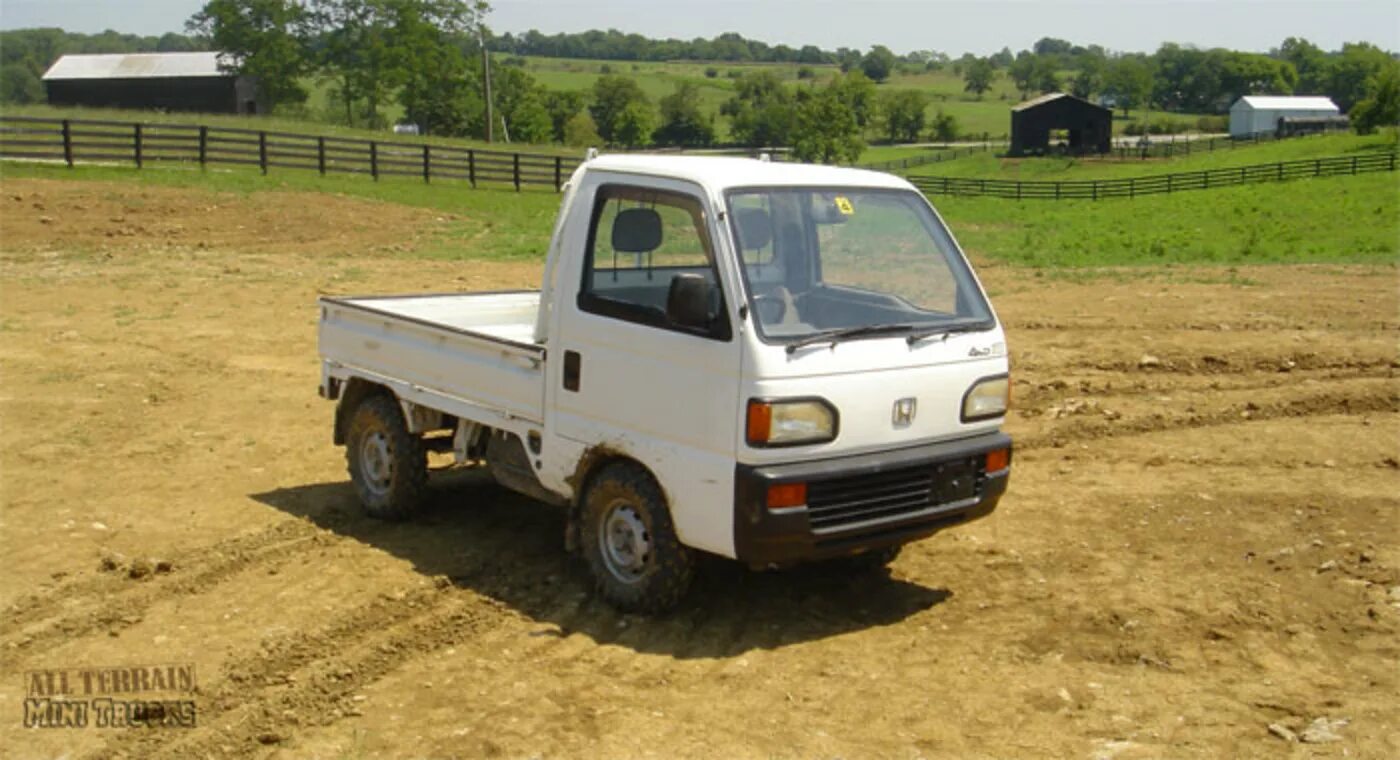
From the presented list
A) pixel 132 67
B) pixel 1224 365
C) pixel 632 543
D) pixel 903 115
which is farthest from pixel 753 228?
pixel 903 115

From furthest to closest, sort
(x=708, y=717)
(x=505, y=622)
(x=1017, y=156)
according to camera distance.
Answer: (x=1017, y=156) → (x=505, y=622) → (x=708, y=717)

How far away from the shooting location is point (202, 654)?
267 inches

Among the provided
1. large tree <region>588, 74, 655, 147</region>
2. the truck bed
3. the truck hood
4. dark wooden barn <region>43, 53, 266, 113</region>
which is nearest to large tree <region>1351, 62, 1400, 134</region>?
large tree <region>588, 74, 655, 147</region>

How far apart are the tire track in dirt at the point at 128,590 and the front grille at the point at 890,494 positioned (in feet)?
11.3

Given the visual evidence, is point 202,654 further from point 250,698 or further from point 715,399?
point 715,399

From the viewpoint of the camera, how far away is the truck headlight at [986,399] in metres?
7.12

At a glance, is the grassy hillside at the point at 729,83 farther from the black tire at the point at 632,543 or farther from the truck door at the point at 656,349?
the black tire at the point at 632,543

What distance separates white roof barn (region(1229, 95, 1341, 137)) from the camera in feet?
356

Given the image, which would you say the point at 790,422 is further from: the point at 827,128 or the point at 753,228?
the point at 827,128

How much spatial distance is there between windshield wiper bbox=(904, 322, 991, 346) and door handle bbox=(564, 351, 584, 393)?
166cm

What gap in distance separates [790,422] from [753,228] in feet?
3.42

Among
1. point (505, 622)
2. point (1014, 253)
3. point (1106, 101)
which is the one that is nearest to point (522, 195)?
point (1014, 253)

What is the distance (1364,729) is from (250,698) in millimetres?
4571

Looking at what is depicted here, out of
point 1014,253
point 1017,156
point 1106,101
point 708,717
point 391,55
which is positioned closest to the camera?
point 708,717
